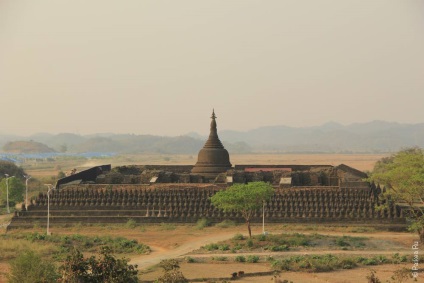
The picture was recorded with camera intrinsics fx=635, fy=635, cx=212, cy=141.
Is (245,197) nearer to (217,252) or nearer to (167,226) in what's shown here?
(217,252)

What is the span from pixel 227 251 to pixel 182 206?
11.5 m

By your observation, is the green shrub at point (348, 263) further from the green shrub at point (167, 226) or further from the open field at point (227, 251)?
the green shrub at point (167, 226)

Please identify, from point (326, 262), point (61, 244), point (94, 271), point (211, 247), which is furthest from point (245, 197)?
point (94, 271)

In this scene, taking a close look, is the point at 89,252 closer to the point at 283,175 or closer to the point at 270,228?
the point at 270,228

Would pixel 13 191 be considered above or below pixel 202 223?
above

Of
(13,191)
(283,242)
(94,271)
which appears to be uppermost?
(13,191)

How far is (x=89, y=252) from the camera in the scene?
3503cm

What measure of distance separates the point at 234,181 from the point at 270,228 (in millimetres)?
7203

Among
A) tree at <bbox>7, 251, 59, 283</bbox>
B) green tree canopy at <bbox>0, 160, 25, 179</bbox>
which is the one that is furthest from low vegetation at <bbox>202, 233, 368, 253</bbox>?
green tree canopy at <bbox>0, 160, 25, 179</bbox>

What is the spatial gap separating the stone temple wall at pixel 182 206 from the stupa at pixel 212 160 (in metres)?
6.60

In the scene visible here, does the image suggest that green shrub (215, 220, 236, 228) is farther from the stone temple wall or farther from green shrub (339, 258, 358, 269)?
green shrub (339, 258, 358, 269)

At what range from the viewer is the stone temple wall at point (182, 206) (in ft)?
139

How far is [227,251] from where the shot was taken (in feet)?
111

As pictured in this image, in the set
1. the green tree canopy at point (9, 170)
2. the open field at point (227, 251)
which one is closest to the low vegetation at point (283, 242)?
the open field at point (227, 251)
